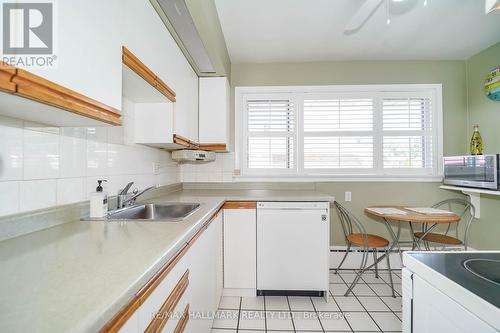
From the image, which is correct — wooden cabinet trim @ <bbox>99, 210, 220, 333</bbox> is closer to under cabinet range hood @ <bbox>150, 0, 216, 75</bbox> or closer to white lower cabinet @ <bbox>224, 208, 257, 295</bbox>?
white lower cabinet @ <bbox>224, 208, 257, 295</bbox>

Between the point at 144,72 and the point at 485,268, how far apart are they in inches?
63.2

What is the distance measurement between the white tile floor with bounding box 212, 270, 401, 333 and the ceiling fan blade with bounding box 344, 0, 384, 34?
2318 mm

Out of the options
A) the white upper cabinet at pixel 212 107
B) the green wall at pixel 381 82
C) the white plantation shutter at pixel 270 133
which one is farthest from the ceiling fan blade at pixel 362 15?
the white upper cabinet at pixel 212 107

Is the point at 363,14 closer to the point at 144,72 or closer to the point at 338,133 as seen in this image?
the point at 338,133

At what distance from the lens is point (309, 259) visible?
204 centimetres

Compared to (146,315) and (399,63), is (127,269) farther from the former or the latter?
(399,63)

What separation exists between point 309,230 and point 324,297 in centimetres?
64

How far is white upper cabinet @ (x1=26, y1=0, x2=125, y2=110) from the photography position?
68 centimetres

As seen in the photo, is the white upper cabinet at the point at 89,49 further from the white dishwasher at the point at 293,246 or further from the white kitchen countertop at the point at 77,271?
the white dishwasher at the point at 293,246

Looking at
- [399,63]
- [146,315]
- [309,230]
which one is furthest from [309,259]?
[399,63]

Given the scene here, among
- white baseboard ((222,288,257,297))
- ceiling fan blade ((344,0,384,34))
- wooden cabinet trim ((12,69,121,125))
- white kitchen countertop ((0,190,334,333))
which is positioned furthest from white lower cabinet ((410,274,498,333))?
ceiling fan blade ((344,0,384,34))

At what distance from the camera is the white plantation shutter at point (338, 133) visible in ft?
9.00

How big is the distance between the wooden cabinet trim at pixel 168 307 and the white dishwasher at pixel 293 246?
1.14m

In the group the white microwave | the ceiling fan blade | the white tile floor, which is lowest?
the white tile floor
